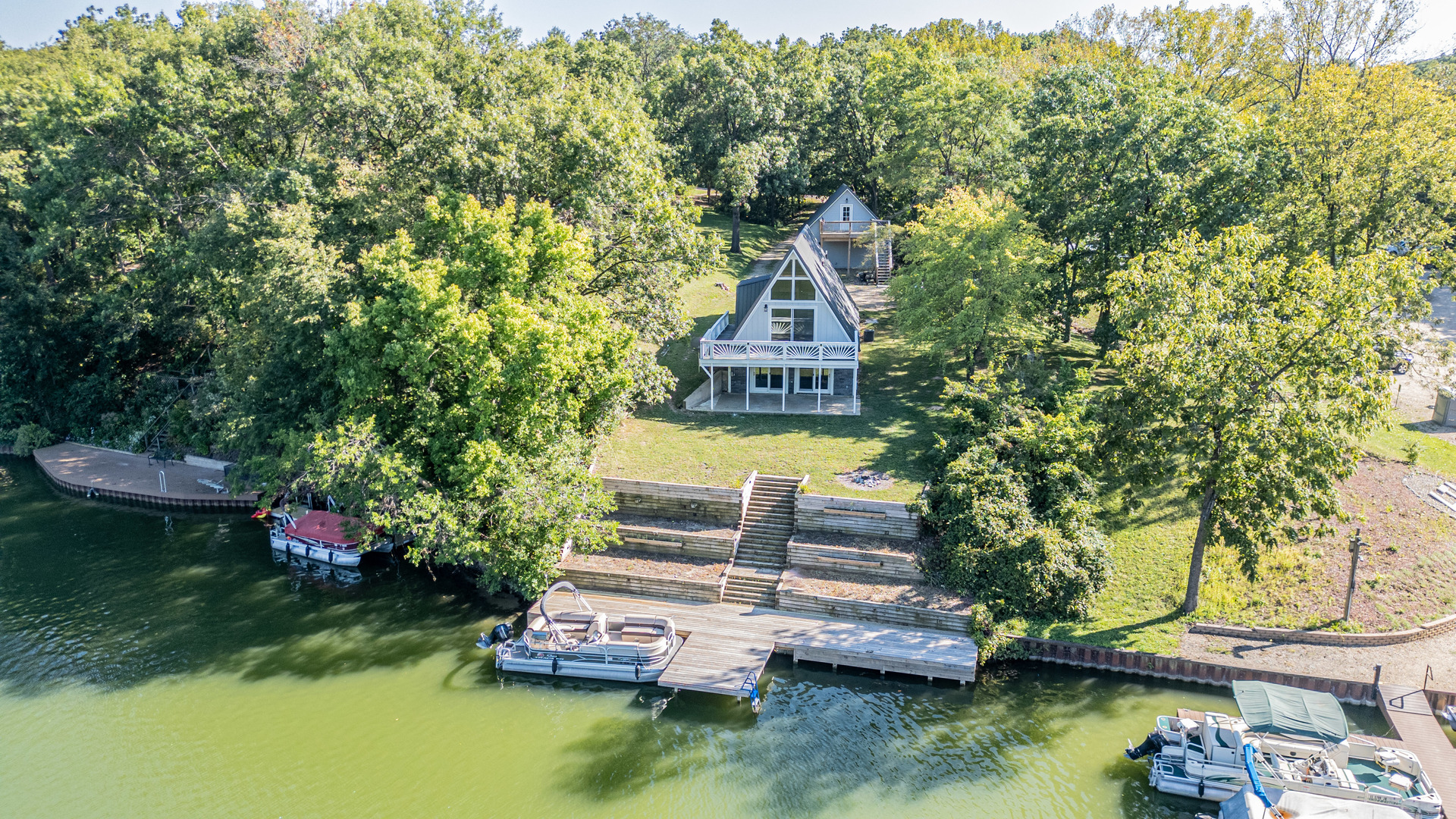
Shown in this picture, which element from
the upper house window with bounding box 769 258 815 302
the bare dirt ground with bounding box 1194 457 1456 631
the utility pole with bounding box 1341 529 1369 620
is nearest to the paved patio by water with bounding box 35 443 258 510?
the upper house window with bounding box 769 258 815 302

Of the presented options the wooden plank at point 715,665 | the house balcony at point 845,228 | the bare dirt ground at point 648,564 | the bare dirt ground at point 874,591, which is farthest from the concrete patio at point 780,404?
the house balcony at point 845,228

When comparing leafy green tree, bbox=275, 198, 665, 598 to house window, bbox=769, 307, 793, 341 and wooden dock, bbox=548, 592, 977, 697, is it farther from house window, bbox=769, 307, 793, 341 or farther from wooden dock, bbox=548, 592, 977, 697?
house window, bbox=769, 307, 793, 341

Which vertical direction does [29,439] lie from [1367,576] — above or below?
above

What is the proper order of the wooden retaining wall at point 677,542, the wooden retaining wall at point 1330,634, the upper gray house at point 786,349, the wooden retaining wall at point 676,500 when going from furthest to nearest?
the upper gray house at point 786,349, the wooden retaining wall at point 676,500, the wooden retaining wall at point 677,542, the wooden retaining wall at point 1330,634

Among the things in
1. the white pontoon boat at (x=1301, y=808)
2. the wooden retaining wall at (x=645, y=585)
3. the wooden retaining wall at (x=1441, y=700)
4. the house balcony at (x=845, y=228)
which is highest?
the house balcony at (x=845, y=228)

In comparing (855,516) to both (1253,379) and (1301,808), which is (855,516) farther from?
(1301,808)

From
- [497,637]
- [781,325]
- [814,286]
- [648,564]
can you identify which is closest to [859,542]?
[648,564]

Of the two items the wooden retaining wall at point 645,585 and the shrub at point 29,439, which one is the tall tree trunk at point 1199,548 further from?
the shrub at point 29,439
